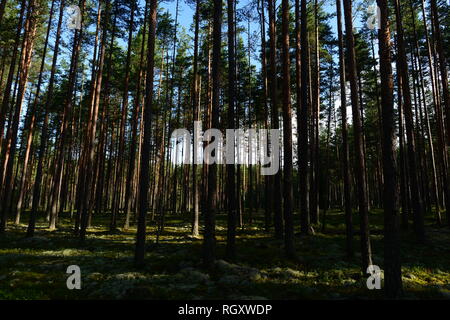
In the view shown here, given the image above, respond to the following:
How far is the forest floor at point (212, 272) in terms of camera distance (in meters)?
7.71

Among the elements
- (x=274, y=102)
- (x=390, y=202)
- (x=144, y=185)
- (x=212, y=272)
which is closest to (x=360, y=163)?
(x=390, y=202)

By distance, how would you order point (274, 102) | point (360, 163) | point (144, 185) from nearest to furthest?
point (360, 163)
point (144, 185)
point (274, 102)

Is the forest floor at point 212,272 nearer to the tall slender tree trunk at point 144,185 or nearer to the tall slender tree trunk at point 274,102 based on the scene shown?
the tall slender tree trunk at point 144,185

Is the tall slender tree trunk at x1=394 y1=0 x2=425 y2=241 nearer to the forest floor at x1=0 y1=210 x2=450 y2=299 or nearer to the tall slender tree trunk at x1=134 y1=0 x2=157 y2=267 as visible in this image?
the forest floor at x1=0 y1=210 x2=450 y2=299

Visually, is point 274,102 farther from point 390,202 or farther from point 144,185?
point 390,202

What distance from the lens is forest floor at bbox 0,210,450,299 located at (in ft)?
25.3

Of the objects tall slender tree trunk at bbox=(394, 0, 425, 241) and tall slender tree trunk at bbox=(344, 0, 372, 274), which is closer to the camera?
tall slender tree trunk at bbox=(344, 0, 372, 274)

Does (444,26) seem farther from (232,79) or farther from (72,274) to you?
(72,274)

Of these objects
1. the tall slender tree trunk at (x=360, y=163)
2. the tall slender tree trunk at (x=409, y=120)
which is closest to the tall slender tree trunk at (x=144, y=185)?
the tall slender tree trunk at (x=360, y=163)

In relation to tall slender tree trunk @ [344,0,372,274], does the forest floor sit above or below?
below

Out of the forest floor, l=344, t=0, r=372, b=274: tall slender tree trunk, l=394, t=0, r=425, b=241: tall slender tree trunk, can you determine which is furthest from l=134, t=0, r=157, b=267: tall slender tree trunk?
l=394, t=0, r=425, b=241: tall slender tree trunk

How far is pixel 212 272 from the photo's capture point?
366 inches
